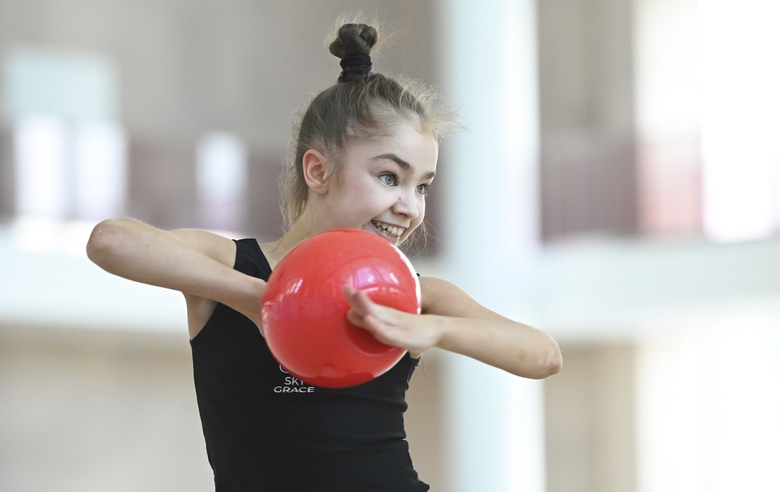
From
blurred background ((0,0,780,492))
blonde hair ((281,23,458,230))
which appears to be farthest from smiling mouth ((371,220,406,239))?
blurred background ((0,0,780,492))

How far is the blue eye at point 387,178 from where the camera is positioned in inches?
96.7

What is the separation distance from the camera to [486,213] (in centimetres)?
770

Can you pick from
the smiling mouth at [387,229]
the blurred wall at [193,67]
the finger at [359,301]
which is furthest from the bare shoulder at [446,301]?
the blurred wall at [193,67]

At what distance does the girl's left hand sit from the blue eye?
24.6 inches

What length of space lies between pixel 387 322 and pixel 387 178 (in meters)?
0.69

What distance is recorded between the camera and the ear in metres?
2.55

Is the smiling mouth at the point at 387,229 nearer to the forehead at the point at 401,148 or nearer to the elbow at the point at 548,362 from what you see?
the forehead at the point at 401,148

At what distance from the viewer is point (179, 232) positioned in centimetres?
228

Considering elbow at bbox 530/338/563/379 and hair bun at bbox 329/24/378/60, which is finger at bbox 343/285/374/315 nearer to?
elbow at bbox 530/338/563/379

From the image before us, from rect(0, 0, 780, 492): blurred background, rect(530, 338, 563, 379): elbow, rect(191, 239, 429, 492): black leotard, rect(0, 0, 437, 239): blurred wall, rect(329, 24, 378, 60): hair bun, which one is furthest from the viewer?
rect(0, 0, 437, 239): blurred wall

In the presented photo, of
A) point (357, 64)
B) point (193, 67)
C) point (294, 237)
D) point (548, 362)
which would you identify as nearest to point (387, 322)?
point (548, 362)

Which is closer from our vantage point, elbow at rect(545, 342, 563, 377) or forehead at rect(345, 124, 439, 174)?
elbow at rect(545, 342, 563, 377)

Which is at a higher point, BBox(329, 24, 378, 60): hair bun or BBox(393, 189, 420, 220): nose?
BBox(329, 24, 378, 60): hair bun

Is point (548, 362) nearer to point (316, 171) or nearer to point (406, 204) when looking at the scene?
point (406, 204)
